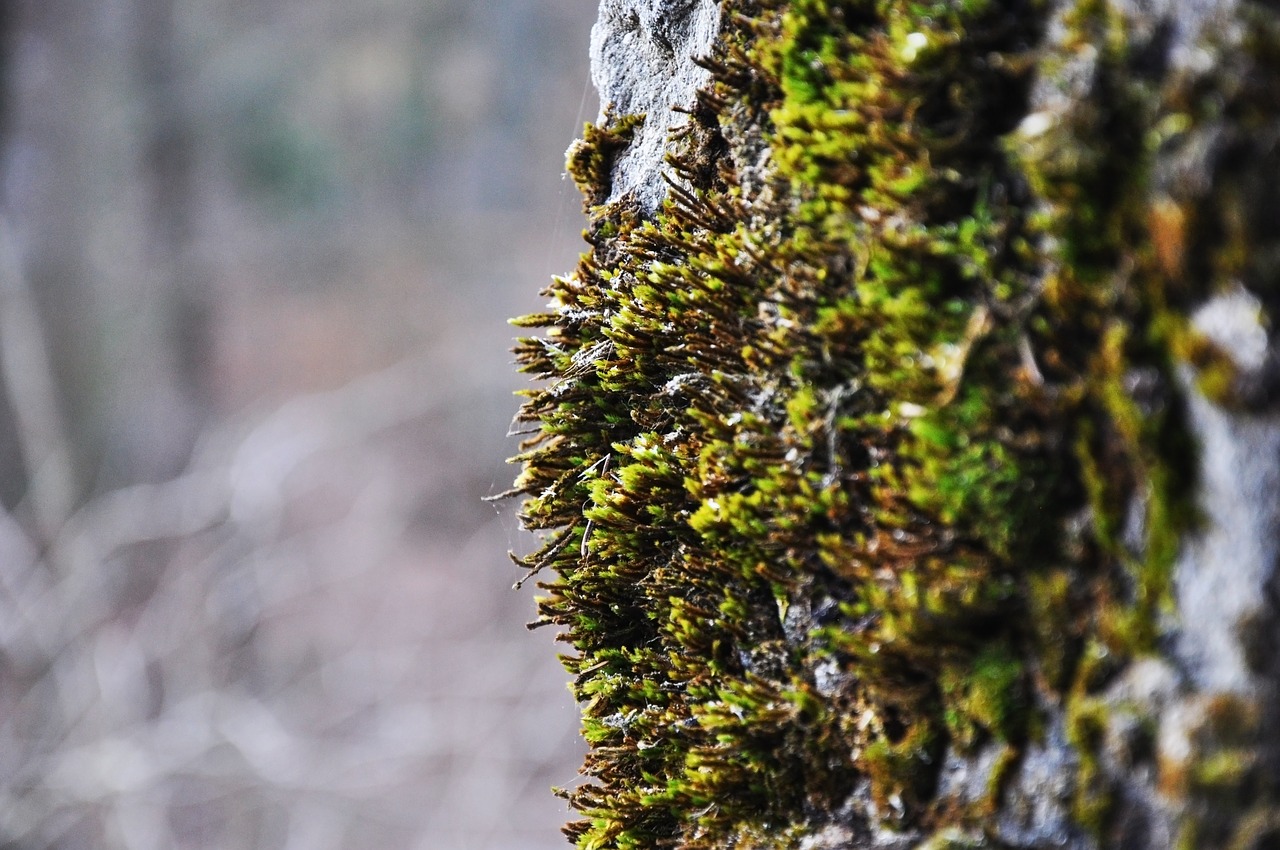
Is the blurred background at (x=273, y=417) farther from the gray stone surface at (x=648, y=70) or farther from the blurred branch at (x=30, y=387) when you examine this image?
the gray stone surface at (x=648, y=70)

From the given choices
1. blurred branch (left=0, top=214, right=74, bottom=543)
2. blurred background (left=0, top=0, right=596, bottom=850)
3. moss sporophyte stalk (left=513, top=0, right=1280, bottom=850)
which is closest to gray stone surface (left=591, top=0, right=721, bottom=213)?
moss sporophyte stalk (left=513, top=0, right=1280, bottom=850)

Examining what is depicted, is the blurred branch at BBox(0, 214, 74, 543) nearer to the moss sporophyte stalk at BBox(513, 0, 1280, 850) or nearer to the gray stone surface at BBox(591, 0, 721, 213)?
the gray stone surface at BBox(591, 0, 721, 213)

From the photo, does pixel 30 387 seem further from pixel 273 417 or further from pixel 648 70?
pixel 648 70

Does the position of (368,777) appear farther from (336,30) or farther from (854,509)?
(336,30)

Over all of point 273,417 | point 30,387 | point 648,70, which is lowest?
point 648,70

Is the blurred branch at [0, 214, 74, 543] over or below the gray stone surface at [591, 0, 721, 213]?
over

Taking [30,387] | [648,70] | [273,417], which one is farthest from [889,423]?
[30,387]
